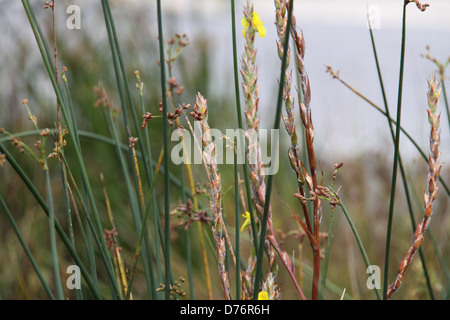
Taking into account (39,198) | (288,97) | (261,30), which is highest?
(261,30)

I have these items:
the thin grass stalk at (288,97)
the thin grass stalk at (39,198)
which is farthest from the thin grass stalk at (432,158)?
the thin grass stalk at (39,198)

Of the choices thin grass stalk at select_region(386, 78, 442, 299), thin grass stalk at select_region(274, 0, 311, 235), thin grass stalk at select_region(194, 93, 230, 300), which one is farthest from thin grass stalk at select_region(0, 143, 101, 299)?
thin grass stalk at select_region(386, 78, 442, 299)

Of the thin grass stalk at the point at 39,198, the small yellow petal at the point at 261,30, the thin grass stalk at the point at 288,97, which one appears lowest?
the thin grass stalk at the point at 39,198

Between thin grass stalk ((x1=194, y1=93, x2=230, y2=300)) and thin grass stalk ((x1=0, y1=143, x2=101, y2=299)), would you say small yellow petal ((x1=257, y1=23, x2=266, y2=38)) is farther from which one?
thin grass stalk ((x1=0, y1=143, x2=101, y2=299))

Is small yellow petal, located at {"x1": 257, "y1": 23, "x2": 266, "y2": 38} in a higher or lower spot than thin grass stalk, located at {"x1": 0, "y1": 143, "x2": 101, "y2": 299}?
higher

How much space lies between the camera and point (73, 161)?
234cm

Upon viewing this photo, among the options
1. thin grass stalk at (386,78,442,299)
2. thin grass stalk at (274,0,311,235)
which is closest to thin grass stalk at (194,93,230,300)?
thin grass stalk at (274,0,311,235)

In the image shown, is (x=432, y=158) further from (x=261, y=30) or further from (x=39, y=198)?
(x=39, y=198)

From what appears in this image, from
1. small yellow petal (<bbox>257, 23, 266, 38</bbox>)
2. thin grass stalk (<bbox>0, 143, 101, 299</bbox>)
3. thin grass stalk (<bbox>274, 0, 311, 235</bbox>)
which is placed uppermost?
small yellow petal (<bbox>257, 23, 266, 38</bbox>)

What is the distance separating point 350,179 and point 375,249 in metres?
0.58

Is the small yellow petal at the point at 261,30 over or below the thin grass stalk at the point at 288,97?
over

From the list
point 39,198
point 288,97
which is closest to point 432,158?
point 288,97

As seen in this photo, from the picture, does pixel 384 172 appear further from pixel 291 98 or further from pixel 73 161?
pixel 291 98

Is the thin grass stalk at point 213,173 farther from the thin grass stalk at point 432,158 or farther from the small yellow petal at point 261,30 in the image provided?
the thin grass stalk at point 432,158
